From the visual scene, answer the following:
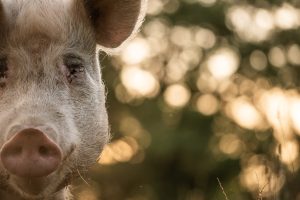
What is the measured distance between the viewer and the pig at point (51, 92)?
5.57 meters

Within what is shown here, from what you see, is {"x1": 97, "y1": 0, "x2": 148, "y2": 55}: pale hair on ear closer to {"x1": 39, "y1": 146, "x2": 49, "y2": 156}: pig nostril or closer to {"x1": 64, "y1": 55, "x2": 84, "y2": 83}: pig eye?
{"x1": 64, "y1": 55, "x2": 84, "y2": 83}: pig eye

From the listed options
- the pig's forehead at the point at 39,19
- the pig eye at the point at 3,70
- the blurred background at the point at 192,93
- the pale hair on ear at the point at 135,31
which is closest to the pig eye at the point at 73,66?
the pig's forehead at the point at 39,19

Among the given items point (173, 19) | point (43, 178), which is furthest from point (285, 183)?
point (173, 19)

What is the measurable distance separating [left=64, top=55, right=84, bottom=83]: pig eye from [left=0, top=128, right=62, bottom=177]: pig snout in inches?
37.3

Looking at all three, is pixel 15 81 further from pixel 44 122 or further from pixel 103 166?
pixel 103 166

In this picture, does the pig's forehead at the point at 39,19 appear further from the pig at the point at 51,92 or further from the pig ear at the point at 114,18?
the pig ear at the point at 114,18

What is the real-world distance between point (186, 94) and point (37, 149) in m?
30.1

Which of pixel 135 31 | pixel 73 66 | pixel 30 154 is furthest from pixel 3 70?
pixel 135 31

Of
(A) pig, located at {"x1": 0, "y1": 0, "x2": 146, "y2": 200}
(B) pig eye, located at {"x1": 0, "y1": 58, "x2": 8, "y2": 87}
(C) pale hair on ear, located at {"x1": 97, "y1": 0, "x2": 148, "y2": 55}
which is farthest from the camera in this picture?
(C) pale hair on ear, located at {"x1": 97, "y1": 0, "x2": 148, "y2": 55}

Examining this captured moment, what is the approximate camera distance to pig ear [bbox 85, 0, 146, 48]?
7.05 metres

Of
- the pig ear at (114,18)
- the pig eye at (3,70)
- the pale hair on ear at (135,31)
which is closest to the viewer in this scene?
the pig eye at (3,70)

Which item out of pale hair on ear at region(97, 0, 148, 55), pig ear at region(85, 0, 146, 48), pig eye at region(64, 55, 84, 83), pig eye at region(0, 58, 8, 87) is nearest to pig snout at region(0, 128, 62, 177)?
pig eye at region(0, 58, 8, 87)

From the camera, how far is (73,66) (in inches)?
257

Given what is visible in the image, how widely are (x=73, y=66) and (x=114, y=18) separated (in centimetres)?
80
